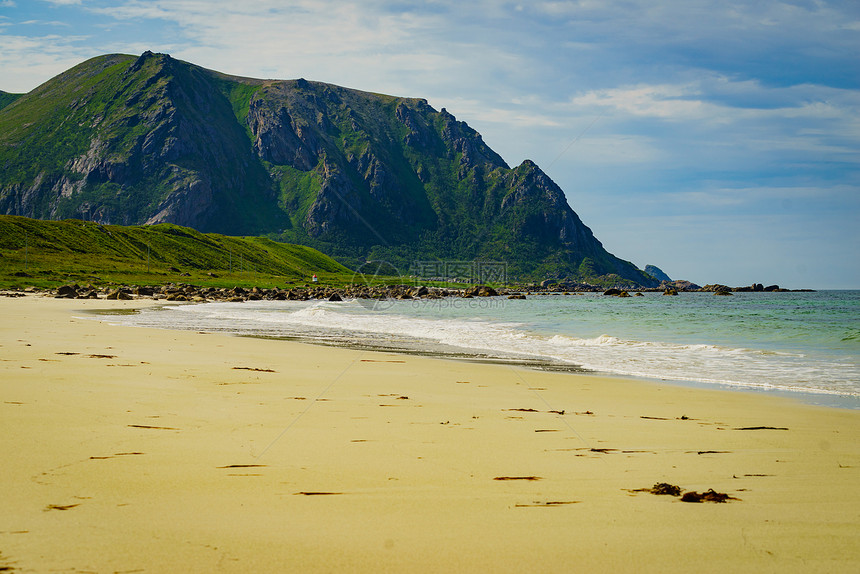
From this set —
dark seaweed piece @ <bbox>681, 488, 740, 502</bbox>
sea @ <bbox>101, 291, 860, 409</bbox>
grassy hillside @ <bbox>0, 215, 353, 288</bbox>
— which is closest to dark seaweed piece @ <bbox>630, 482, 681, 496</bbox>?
dark seaweed piece @ <bbox>681, 488, 740, 502</bbox>

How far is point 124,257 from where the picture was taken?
112375 mm

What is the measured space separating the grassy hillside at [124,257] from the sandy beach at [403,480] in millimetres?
68016

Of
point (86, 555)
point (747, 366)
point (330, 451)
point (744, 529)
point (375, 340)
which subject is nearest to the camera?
point (86, 555)

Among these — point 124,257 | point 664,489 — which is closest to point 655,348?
point 664,489

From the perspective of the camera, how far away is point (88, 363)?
35.3 feet

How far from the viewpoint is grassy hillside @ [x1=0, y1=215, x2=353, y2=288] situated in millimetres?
80000

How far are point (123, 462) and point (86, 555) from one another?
178 centimetres

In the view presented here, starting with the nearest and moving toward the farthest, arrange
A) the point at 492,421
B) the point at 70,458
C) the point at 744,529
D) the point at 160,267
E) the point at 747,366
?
the point at 744,529
the point at 70,458
the point at 492,421
the point at 747,366
the point at 160,267

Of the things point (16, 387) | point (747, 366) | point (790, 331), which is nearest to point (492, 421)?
point (16, 387)

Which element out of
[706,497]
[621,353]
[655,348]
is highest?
[706,497]

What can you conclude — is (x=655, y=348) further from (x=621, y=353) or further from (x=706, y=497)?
(x=706, y=497)

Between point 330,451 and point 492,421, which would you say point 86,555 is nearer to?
point 330,451

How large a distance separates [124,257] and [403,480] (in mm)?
123341

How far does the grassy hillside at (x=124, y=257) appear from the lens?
80000mm
